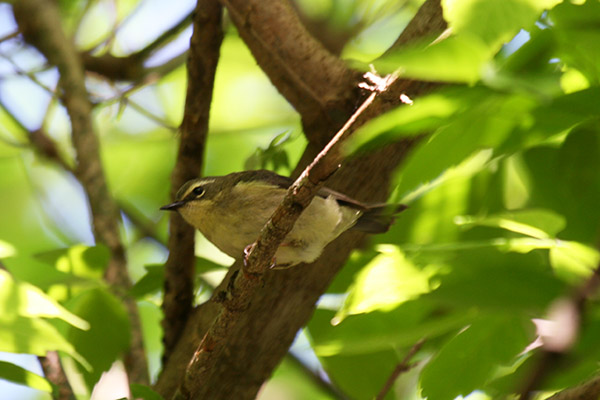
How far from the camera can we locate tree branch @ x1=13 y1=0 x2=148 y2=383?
10.2 feet

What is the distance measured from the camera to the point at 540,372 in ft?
1.94

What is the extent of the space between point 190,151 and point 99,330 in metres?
0.93

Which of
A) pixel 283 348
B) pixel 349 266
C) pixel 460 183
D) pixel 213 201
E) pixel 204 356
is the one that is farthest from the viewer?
pixel 213 201

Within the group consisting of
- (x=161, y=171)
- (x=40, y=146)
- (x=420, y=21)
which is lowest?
(x=420, y=21)

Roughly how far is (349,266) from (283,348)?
1.72ft

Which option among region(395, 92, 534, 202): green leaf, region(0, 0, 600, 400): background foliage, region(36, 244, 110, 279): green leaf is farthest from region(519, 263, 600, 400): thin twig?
region(36, 244, 110, 279): green leaf

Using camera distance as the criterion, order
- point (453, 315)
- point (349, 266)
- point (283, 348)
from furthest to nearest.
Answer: point (283, 348) < point (349, 266) < point (453, 315)

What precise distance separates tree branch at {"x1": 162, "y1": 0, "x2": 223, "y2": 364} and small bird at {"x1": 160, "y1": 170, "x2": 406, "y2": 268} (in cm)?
19

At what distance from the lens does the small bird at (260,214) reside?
9.05ft

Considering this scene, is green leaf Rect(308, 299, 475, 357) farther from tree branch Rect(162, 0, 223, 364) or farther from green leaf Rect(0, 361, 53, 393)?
tree branch Rect(162, 0, 223, 364)

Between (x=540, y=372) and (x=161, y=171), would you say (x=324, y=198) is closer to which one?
(x=161, y=171)

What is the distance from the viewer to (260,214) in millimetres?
3150

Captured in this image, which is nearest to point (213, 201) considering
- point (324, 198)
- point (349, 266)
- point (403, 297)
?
point (324, 198)

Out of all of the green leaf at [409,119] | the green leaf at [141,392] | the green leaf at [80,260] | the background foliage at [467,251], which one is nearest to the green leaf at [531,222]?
the background foliage at [467,251]
